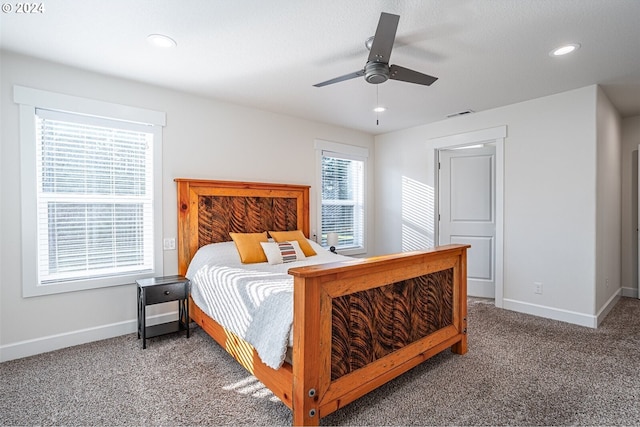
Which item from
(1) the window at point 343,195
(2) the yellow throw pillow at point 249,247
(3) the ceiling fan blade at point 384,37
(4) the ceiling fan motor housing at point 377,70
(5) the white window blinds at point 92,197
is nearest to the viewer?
(3) the ceiling fan blade at point 384,37

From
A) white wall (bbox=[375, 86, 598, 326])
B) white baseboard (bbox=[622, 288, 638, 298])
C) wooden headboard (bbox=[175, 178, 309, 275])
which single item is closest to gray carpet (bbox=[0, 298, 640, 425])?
white wall (bbox=[375, 86, 598, 326])

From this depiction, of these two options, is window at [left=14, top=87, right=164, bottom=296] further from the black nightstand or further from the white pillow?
the white pillow

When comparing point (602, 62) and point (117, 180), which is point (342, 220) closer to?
point (117, 180)

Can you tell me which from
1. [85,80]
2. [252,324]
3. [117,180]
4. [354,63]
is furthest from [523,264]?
[85,80]

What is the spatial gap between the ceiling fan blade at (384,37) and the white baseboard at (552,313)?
131 inches

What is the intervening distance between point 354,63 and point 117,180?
2.51 m

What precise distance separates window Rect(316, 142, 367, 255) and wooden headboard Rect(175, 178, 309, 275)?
0.56 meters

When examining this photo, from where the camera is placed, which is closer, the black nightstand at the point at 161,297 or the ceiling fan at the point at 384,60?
the ceiling fan at the point at 384,60

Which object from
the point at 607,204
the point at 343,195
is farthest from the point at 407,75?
the point at 607,204

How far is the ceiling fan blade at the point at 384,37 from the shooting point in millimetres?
1741

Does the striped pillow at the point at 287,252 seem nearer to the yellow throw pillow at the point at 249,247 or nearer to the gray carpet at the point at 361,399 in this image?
the yellow throw pillow at the point at 249,247

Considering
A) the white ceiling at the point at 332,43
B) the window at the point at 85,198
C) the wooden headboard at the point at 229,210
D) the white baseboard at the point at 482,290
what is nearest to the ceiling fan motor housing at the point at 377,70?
the white ceiling at the point at 332,43

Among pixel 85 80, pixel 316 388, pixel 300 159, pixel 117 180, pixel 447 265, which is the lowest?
pixel 316 388

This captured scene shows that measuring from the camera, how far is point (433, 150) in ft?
15.3
